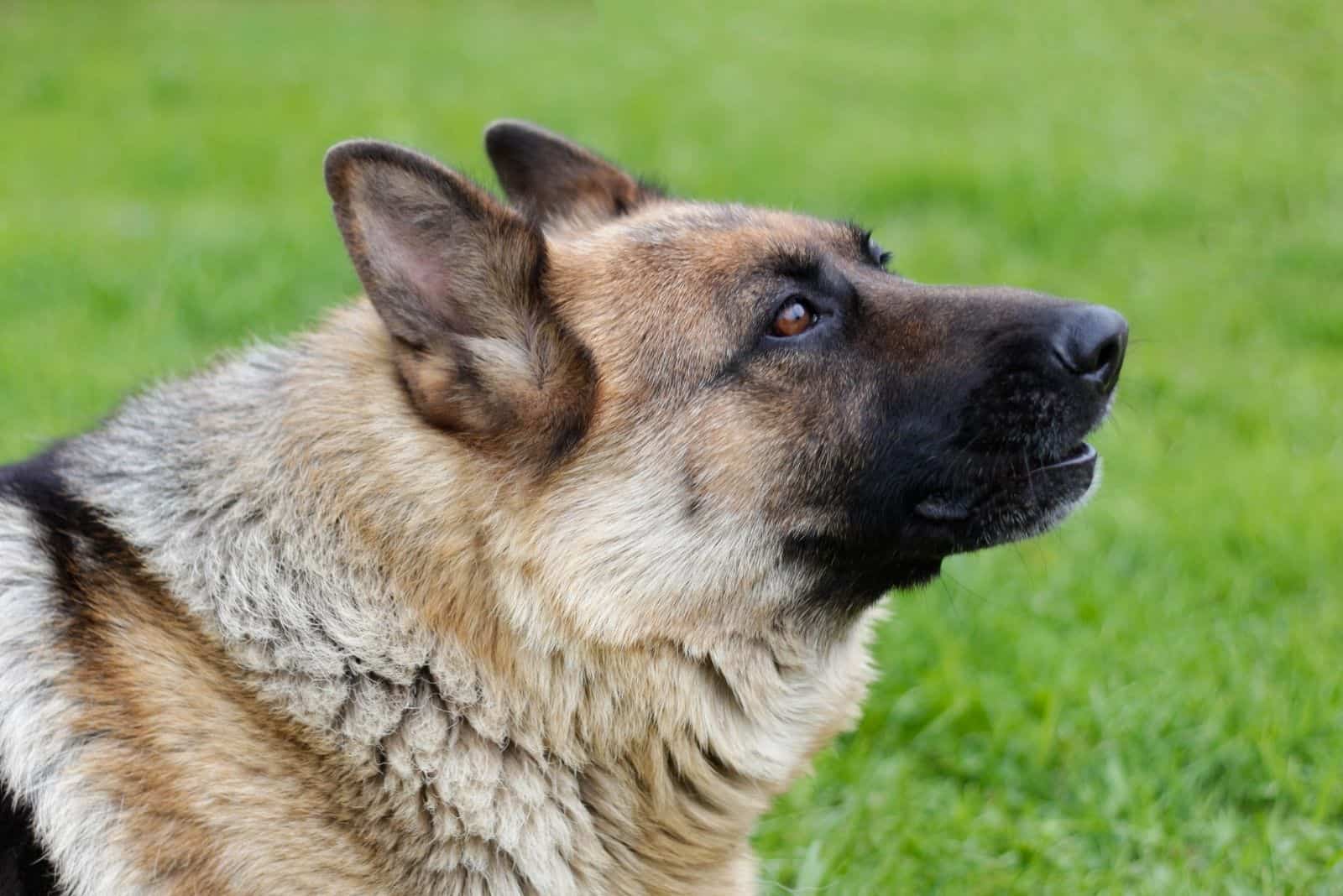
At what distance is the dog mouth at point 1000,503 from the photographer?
10.6ft

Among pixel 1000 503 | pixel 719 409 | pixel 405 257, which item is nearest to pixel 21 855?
pixel 405 257

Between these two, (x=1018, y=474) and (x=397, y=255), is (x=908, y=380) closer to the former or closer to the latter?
(x=1018, y=474)

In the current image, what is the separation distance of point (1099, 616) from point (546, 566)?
2.99m

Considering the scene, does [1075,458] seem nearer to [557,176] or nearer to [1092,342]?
[1092,342]

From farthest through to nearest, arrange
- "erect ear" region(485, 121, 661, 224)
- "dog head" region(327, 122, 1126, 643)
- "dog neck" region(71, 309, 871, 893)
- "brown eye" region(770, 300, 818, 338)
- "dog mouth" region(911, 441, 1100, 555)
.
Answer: "erect ear" region(485, 121, 661, 224) → "brown eye" region(770, 300, 818, 338) → "dog mouth" region(911, 441, 1100, 555) → "dog head" region(327, 122, 1126, 643) → "dog neck" region(71, 309, 871, 893)

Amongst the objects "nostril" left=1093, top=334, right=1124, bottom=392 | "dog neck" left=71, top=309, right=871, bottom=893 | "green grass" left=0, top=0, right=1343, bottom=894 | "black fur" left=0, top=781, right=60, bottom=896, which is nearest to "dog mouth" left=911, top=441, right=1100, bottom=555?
"nostril" left=1093, top=334, right=1124, bottom=392

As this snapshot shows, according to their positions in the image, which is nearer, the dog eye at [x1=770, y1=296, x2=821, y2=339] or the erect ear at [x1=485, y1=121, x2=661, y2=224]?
the dog eye at [x1=770, y1=296, x2=821, y2=339]

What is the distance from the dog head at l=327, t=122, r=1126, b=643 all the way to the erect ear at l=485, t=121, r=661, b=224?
27.6 inches

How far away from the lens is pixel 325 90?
1223cm

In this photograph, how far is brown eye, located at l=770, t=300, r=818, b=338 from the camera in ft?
10.9

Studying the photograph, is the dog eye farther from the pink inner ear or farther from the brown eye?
the pink inner ear

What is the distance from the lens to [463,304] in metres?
3.18

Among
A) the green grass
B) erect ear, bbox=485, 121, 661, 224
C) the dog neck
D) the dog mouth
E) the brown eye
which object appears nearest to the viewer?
the dog neck

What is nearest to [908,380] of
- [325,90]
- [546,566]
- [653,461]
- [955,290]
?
[955,290]
